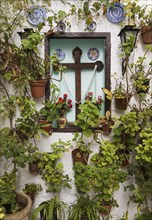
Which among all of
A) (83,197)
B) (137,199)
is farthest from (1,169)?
(137,199)

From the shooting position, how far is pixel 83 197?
8.05 feet

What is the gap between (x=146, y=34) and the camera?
230 cm

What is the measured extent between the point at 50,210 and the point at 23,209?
268 mm

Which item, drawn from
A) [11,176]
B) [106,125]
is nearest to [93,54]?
[106,125]

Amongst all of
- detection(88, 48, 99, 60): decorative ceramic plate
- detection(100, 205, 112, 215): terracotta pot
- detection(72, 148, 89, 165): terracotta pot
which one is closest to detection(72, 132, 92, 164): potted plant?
detection(72, 148, 89, 165): terracotta pot

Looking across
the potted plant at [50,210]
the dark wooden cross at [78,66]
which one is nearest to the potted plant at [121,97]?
the dark wooden cross at [78,66]

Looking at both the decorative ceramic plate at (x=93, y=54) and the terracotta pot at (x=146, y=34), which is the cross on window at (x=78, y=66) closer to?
the decorative ceramic plate at (x=93, y=54)

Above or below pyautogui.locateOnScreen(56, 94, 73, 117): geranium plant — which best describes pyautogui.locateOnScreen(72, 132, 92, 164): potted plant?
below

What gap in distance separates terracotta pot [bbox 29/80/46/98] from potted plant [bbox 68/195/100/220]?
1067 mm

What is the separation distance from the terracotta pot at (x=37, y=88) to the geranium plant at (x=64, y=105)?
19 centimetres

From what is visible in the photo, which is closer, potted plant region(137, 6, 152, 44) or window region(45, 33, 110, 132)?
potted plant region(137, 6, 152, 44)

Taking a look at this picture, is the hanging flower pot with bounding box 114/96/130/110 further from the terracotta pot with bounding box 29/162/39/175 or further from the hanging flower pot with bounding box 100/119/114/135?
the terracotta pot with bounding box 29/162/39/175

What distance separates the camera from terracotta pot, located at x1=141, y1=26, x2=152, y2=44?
7.45 ft

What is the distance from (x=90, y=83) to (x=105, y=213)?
4.28 feet
